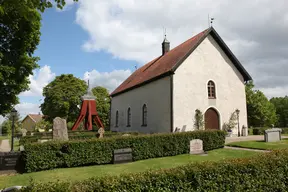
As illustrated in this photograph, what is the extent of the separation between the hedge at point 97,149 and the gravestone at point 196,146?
0.64m

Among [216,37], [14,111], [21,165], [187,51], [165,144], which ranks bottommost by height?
[21,165]

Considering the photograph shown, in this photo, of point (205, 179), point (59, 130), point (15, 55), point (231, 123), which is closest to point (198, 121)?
point (231, 123)

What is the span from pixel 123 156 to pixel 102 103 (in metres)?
43.2

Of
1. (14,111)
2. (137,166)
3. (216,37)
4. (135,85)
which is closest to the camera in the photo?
(137,166)

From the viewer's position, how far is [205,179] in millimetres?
5898

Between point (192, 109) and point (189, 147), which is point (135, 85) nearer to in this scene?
point (192, 109)

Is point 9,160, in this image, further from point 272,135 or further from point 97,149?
point 272,135

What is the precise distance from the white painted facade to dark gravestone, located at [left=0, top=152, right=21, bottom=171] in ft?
37.7

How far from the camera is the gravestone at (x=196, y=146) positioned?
13.7 metres

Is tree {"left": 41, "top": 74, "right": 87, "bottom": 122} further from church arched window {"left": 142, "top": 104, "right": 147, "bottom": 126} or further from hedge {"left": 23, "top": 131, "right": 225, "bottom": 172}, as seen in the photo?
hedge {"left": 23, "top": 131, "right": 225, "bottom": 172}

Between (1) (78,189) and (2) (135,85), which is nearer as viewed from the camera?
(1) (78,189)

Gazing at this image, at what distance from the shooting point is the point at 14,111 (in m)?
19.6

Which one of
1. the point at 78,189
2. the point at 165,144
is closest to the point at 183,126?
the point at 165,144

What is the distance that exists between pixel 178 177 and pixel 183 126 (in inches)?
559
